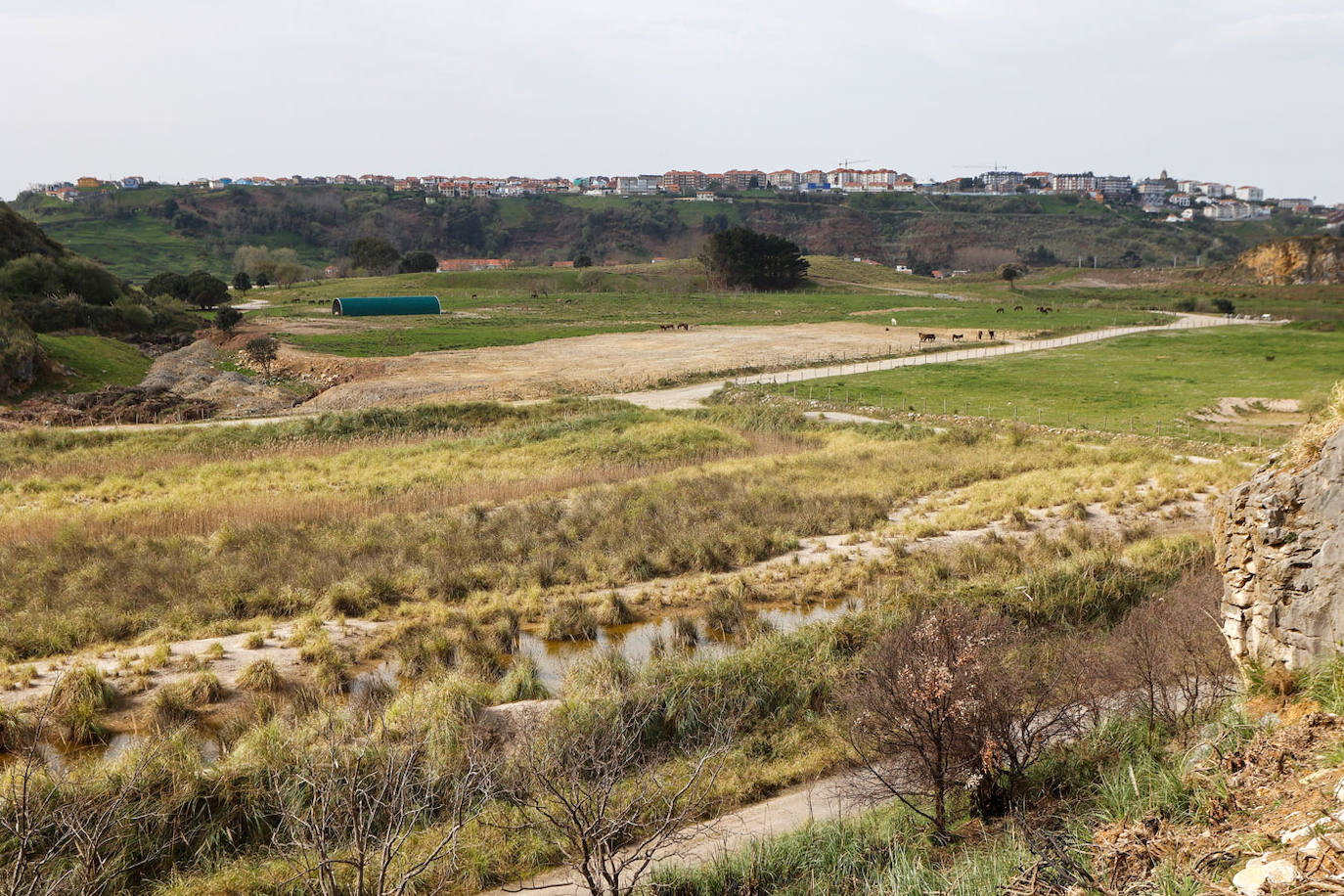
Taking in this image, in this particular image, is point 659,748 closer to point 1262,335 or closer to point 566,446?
point 566,446

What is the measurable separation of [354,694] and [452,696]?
2085 millimetres

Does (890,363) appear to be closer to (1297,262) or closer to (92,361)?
(92,361)

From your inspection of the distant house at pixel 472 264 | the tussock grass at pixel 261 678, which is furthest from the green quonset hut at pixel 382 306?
the distant house at pixel 472 264

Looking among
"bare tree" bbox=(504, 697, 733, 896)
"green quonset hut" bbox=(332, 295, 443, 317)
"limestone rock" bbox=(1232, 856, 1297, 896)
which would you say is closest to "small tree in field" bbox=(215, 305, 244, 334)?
"green quonset hut" bbox=(332, 295, 443, 317)

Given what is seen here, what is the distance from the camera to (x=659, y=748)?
11.9 meters

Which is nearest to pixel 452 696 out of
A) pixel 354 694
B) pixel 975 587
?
pixel 354 694

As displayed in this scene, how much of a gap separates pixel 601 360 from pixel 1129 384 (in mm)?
29647

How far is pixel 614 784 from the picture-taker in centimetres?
862

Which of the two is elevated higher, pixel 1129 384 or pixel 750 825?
pixel 1129 384

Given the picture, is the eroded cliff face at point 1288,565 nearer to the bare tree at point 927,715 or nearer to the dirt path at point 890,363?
the bare tree at point 927,715

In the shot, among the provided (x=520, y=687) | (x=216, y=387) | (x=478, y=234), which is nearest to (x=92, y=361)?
(x=216, y=387)

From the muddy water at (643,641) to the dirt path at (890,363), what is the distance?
82.2 feet

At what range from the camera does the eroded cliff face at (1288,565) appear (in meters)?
8.49

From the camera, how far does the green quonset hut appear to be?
78.0m
